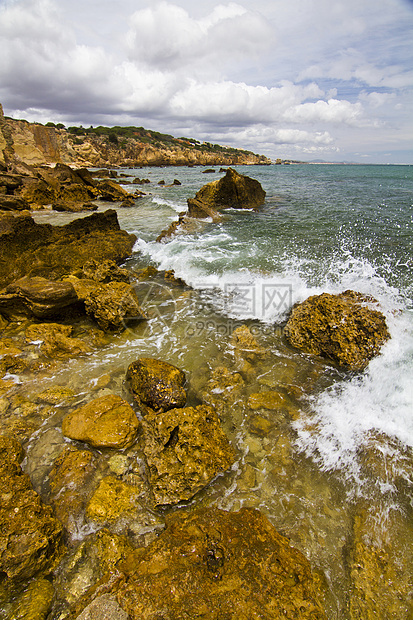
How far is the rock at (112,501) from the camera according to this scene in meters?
2.59

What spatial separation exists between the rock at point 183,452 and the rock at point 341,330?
252cm

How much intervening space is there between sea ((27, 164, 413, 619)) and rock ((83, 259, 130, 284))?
21.9 inches

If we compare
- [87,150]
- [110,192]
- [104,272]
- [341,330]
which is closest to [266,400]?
[341,330]

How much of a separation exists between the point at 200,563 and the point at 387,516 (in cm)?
195

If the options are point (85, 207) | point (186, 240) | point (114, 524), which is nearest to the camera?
point (114, 524)

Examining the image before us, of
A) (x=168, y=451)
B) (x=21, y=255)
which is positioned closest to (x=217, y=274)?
(x=21, y=255)

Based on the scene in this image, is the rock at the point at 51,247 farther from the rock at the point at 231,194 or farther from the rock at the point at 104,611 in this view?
the rock at the point at 231,194

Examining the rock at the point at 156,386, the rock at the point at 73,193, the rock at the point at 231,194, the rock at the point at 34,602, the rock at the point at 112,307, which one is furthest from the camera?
the rock at the point at 73,193

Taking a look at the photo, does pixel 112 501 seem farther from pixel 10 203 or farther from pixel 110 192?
pixel 110 192

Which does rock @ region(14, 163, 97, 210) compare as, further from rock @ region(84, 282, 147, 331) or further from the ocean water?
rock @ region(84, 282, 147, 331)

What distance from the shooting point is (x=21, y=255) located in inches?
287

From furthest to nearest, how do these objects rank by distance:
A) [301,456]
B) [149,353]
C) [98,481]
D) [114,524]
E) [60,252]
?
1. [60,252]
2. [149,353]
3. [301,456]
4. [98,481]
5. [114,524]

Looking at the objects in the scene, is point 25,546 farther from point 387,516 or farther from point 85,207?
point 85,207

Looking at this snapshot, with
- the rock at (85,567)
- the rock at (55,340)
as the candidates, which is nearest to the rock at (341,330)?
the rock at (85,567)
